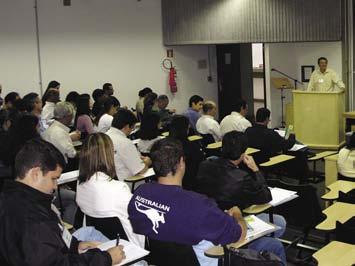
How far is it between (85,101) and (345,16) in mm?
4942

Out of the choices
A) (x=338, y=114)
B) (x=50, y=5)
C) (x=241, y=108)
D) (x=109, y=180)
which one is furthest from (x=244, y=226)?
(x=50, y=5)

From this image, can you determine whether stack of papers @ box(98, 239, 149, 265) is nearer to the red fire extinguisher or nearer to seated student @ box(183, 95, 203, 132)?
seated student @ box(183, 95, 203, 132)

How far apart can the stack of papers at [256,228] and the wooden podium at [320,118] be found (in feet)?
18.3

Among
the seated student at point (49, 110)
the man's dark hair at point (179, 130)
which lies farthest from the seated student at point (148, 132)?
the seated student at point (49, 110)

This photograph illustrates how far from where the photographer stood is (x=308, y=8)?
9.23 meters

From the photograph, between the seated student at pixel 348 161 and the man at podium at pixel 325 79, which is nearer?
the seated student at pixel 348 161

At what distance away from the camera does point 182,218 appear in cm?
276

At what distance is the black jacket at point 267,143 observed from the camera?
6332 mm

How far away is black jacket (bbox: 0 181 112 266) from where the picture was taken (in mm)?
2273

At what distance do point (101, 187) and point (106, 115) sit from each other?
365 centimetres

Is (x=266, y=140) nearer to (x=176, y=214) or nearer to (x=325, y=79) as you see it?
(x=325, y=79)

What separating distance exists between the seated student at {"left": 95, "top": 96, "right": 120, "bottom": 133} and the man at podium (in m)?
4.00

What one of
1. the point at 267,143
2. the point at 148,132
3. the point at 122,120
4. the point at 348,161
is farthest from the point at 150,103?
the point at 348,161

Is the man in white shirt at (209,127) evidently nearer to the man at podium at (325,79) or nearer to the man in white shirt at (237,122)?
the man in white shirt at (237,122)
